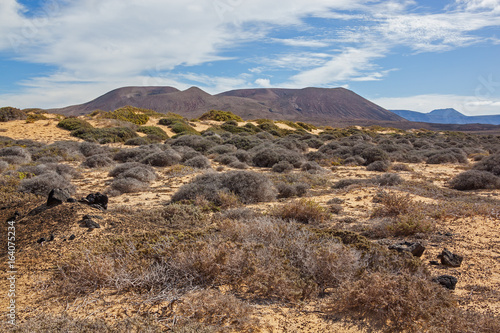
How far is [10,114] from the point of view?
23641 millimetres

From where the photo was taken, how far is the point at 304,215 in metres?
5.75

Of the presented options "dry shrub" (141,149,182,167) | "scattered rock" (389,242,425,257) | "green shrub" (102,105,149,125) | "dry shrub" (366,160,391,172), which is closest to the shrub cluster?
"scattered rock" (389,242,425,257)

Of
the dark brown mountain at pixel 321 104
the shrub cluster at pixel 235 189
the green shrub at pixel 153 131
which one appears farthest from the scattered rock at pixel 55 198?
the dark brown mountain at pixel 321 104

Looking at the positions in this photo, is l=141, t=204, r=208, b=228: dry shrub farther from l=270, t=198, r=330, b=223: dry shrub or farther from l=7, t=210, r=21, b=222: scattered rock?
l=7, t=210, r=21, b=222: scattered rock

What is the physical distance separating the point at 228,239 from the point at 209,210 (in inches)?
104

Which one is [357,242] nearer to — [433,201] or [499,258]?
[499,258]

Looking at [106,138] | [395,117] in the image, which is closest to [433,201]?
[106,138]

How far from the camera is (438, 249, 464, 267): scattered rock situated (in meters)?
3.85

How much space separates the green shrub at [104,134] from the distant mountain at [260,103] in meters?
61.6

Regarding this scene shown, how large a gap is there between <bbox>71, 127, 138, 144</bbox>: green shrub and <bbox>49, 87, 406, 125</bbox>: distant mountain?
61.6 meters

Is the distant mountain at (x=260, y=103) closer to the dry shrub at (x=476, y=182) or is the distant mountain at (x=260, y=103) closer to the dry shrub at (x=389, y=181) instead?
the dry shrub at (x=389, y=181)

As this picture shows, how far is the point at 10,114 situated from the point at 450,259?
29.4m

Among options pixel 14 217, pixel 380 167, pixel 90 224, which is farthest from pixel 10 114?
pixel 380 167

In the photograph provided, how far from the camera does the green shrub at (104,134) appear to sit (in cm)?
1919
